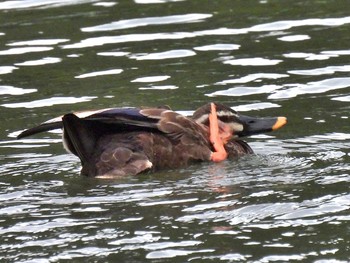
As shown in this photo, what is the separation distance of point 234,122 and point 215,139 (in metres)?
0.37

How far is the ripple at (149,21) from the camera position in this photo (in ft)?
55.1

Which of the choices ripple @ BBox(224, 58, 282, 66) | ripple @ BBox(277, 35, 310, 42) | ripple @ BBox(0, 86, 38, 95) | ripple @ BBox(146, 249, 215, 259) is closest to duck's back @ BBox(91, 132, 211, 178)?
ripple @ BBox(146, 249, 215, 259)

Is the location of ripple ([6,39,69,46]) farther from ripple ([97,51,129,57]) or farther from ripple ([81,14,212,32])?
ripple ([97,51,129,57])

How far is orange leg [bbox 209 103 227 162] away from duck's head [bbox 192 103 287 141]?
0.26ft

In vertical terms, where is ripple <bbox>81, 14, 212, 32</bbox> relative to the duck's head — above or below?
above

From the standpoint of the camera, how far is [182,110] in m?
13.1

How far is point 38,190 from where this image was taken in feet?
33.3

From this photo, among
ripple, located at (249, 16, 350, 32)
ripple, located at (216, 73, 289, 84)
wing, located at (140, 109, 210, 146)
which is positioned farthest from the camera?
ripple, located at (249, 16, 350, 32)

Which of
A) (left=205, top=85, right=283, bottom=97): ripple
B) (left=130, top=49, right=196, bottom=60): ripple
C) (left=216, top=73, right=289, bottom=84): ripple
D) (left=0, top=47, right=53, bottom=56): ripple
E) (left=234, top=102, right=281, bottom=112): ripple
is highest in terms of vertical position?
(left=0, top=47, right=53, bottom=56): ripple

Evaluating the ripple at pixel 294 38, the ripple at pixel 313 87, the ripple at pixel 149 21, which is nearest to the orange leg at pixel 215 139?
the ripple at pixel 313 87

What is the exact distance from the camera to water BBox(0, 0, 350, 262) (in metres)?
8.55

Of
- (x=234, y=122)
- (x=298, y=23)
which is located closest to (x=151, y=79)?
(x=298, y=23)

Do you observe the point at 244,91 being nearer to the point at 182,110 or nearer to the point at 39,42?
the point at 182,110

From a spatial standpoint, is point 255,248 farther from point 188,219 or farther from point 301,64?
point 301,64
